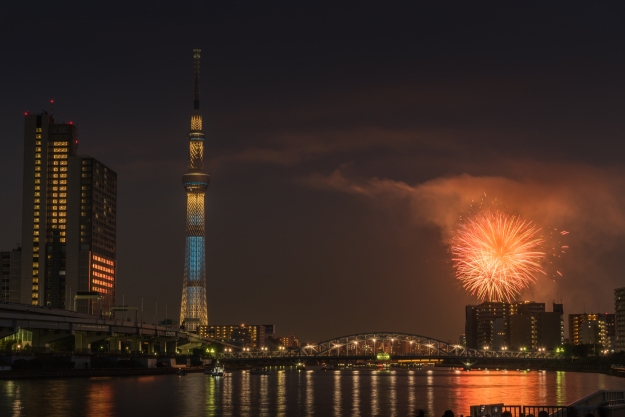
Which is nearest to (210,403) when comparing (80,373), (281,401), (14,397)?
(281,401)

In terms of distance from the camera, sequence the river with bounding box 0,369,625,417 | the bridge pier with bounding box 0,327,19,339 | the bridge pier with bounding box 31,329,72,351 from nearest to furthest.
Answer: the river with bounding box 0,369,625,417, the bridge pier with bounding box 0,327,19,339, the bridge pier with bounding box 31,329,72,351

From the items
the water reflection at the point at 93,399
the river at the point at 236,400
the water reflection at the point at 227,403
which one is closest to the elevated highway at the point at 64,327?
the river at the point at 236,400

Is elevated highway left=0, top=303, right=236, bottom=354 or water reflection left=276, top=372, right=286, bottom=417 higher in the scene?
elevated highway left=0, top=303, right=236, bottom=354

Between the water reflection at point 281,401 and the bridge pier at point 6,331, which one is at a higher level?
the bridge pier at point 6,331

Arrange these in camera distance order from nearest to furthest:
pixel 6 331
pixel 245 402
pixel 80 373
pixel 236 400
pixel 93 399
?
pixel 93 399 → pixel 245 402 → pixel 236 400 → pixel 6 331 → pixel 80 373

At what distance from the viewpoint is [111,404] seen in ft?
271

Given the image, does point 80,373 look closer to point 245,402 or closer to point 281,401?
point 281,401

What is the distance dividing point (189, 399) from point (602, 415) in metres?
66.1

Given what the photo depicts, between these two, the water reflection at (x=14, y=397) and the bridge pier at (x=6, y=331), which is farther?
the bridge pier at (x=6, y=331)

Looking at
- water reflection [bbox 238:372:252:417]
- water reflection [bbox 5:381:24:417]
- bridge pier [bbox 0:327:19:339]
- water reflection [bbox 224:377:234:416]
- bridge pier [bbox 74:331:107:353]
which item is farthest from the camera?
bridge pier [bbox 74:331:107:353]

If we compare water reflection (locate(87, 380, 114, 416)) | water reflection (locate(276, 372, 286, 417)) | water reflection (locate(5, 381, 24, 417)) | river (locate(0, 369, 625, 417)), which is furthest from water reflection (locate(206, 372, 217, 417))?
water reflection (locate(5, 381, 24, 417))

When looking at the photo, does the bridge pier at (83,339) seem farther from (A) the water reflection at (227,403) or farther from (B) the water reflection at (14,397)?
(A) the water reflection at (227,403)

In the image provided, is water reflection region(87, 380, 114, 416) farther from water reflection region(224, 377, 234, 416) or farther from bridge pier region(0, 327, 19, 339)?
bridge pier region(0, 327, 19, 339)

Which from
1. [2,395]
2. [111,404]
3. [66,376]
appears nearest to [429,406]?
[111,404]
